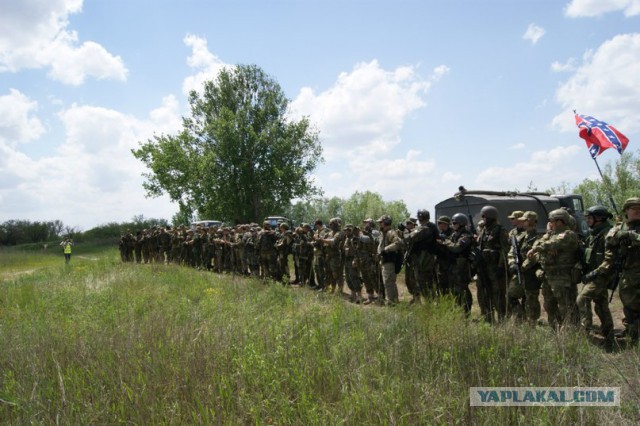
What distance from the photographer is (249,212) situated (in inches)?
1250

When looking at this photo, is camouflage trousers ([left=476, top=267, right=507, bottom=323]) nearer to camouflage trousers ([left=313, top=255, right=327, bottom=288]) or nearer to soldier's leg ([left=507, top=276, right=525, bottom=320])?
soldier's leg ([left=507, top=276, right=525, bottom=320])

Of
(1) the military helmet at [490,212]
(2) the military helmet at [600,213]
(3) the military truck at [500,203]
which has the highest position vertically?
(3) the military truck at [500,203]

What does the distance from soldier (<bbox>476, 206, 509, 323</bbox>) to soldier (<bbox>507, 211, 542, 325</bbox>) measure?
183 millimetres

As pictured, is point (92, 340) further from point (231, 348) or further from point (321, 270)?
point (321, 270)

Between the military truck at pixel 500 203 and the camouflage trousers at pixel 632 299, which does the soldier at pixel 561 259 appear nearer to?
the camouflage trousers at pixel 632 299

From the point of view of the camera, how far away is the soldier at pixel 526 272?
5.90 meters

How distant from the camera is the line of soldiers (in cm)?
496

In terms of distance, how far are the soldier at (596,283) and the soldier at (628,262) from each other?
Result: 0.15 metres

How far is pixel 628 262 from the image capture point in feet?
16.0

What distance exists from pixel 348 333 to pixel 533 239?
337cm

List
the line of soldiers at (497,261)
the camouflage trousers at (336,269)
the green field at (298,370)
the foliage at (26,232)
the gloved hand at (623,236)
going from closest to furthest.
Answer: the green field at (298,370)
the gloved hand at (623,236)
the line of soldiers at (497,261)
the camouflage trousers at (336,269)
the foliage at (26,232)

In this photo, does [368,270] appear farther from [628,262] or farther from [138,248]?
[138,248]

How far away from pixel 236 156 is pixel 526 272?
26.8 metres

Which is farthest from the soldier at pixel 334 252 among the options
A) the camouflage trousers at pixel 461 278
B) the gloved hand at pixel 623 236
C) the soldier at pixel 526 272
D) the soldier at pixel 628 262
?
the gloved hand at pixel 623 236
